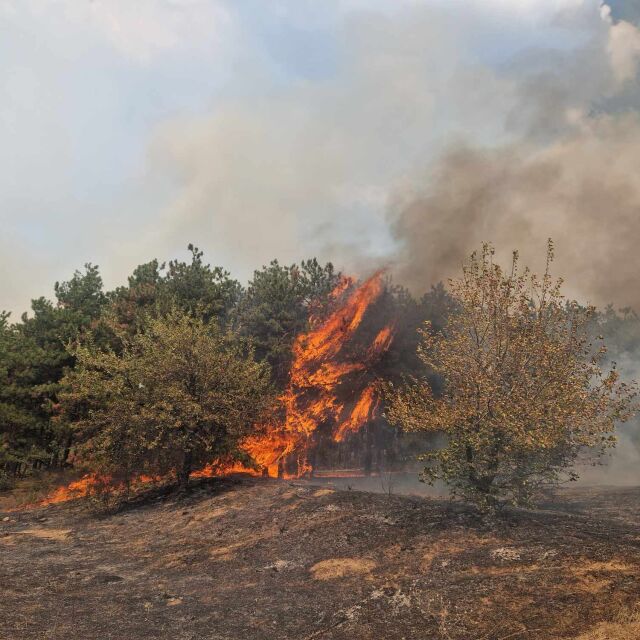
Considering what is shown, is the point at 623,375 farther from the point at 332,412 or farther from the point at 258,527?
the point at 258,527

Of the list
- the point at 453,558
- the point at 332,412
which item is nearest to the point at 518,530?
the point at 453,558

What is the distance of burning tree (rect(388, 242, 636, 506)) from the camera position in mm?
14344

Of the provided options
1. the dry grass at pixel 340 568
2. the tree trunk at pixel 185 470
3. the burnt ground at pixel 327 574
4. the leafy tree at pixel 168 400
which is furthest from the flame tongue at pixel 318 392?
the dry grass at pixel 340 568

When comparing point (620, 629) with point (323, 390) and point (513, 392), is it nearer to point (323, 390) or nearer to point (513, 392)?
point (513, 392)

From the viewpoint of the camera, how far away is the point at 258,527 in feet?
63.0

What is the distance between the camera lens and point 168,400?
78.0ft

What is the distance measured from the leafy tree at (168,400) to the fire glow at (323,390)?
961 cm

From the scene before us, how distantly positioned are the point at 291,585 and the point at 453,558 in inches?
174

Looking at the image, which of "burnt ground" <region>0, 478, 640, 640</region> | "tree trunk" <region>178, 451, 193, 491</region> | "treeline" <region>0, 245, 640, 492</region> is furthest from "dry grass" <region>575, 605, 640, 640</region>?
"tree trunk" <region>178, 451, 193, 491</region>

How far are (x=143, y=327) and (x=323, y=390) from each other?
45.0 ft

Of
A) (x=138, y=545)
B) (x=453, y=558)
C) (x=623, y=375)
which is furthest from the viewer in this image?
(x=623, y=375)

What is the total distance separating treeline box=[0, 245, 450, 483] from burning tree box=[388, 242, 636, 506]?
18495 millimetres

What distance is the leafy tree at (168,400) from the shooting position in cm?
2359

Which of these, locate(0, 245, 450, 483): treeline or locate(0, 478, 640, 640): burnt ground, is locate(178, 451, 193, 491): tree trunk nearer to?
locate(0, 478, 640, 640): burnt ground
